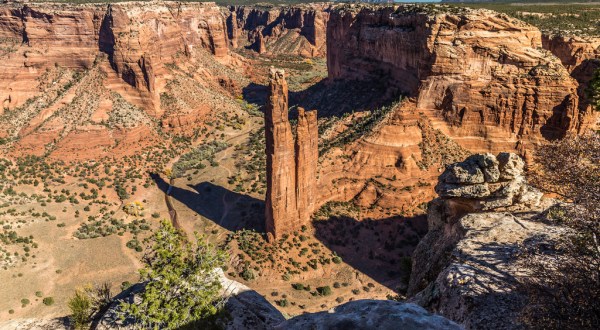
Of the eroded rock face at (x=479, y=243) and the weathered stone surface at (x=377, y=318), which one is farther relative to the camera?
the eroded rock face at (x=479, y=243)

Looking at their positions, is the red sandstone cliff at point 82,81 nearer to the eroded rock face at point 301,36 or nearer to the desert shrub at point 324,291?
the desert shrub at point 324,291

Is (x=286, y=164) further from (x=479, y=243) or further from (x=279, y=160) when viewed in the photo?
(x=479, y=243)

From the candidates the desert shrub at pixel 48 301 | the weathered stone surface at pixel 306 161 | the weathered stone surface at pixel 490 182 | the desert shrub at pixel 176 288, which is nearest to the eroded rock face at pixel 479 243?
the weathered stone surface at pixel 490 182

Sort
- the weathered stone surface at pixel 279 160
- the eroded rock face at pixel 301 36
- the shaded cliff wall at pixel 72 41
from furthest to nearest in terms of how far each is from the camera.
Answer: the eroded rock face at pixel 301 36
the shaded cliff wall at pixel 72 41
the weathered stone surface at pixel 279 160

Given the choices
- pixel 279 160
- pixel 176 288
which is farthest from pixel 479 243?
pixel 279 160

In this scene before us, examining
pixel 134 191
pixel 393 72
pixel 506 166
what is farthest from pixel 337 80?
pixel 506 166
